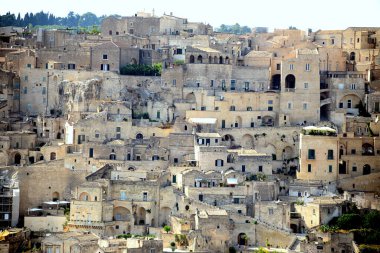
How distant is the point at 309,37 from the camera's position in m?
71.4

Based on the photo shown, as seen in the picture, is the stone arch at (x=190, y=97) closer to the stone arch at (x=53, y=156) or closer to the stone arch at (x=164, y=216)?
the stone arch at (x=53, y=156)

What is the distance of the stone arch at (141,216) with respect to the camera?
173ft

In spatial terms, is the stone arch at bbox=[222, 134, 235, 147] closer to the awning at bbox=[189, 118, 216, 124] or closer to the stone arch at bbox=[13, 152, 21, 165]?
the awning at bbox=[189, 118, 216, 124]

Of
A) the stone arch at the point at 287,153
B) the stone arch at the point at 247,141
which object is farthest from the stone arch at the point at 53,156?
the stone arch at the point at 287,153

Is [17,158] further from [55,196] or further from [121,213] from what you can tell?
[121,213]

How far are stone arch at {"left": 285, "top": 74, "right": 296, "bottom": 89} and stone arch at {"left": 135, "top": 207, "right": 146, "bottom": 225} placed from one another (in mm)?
14825

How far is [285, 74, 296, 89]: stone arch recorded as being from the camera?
62.6 m

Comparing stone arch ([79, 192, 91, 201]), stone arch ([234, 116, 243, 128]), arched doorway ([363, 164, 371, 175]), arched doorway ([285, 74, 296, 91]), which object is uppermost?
arched doorway ([285, 74, 296, 91])

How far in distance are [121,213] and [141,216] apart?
44.4 inches

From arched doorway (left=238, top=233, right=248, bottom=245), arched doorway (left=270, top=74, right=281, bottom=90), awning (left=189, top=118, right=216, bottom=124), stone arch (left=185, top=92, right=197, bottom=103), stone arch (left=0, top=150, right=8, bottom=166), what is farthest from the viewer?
arched doorway (left=270, top=74, right=281, bottom=90)

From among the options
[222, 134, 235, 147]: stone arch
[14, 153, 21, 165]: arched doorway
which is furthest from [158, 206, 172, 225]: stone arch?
[14, 153, 21, 165]: arched doorway

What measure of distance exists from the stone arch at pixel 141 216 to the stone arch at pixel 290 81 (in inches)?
584

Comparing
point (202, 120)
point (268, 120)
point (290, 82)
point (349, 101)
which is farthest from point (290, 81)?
point (202, 120)

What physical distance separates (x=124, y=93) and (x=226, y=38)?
11.2 meters
